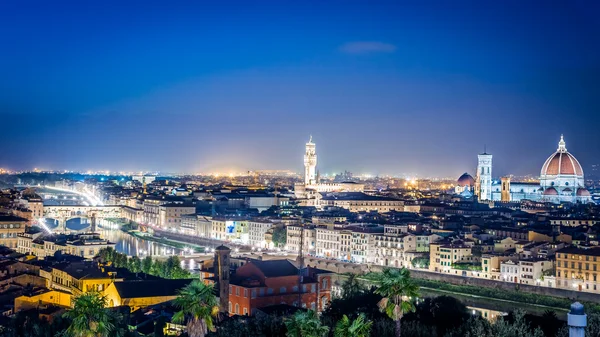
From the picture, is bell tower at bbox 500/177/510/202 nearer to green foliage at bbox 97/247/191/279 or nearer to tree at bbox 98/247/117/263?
green foliage at bbox 97/247/191/279

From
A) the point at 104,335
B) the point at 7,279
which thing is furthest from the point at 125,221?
the point at 104,335

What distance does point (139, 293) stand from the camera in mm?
22406

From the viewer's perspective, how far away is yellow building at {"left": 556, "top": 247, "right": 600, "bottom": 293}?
2952 cm

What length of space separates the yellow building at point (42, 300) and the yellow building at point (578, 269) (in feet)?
57.0

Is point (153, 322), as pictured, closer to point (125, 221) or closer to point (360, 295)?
point (360, 295)

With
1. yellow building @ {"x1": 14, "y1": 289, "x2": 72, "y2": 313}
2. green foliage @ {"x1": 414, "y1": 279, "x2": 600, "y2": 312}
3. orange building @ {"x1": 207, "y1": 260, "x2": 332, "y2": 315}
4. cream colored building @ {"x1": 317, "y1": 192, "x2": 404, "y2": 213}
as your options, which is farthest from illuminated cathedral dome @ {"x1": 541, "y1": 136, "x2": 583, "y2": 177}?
yellow building @ {"x1": 14, "y1": 289, "x2": 72, "y2": 313}

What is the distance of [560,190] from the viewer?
7956 centimetres

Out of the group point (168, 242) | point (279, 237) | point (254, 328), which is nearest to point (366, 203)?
point (168, 242)

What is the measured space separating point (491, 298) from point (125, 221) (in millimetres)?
45950

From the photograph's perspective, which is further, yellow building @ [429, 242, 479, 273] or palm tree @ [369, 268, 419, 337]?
yellow building @ [429, 242, 479, 273]

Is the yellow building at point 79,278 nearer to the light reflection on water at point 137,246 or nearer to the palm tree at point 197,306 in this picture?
the palm tree at point 197,306

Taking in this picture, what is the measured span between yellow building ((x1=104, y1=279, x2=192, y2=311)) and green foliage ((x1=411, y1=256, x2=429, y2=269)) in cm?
1596

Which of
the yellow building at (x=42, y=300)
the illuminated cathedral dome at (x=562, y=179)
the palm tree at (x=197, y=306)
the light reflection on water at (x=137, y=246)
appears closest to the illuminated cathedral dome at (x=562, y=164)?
the illuminated cathedral dome at (x=562, y=179)

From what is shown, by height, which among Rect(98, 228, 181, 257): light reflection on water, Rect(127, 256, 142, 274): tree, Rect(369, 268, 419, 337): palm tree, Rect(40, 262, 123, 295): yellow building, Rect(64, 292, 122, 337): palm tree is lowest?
Rect(98, 228, 181, 257): light reflection on water
